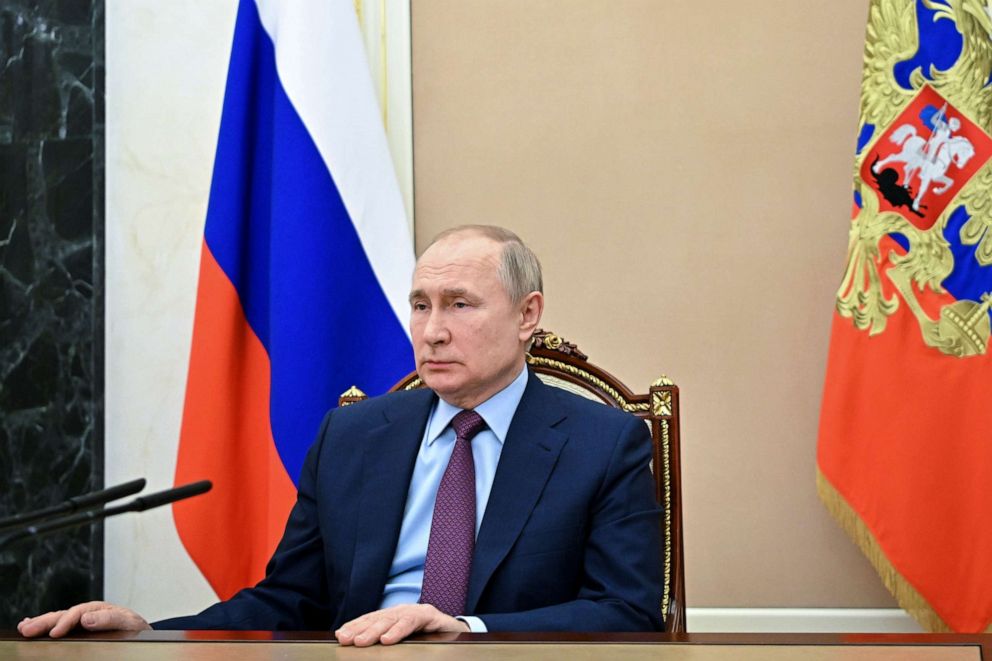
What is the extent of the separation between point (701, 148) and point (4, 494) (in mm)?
2322

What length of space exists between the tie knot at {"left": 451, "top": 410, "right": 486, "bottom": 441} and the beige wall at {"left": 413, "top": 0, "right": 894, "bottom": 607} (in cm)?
111

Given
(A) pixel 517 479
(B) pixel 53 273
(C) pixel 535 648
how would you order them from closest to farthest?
(C) pixel 535 648, (A) pixel 517 479, (B) pixel 53 273

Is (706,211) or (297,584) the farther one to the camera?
(706,211)

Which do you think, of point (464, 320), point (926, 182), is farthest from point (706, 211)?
point (464, 320)

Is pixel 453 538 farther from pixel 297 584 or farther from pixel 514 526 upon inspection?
pixel 297 584

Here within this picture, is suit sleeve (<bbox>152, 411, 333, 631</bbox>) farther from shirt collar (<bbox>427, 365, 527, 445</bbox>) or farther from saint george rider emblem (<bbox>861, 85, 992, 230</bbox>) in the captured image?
saint george rider emblem (<bbox>861, 85, 992, 230</bbox>)

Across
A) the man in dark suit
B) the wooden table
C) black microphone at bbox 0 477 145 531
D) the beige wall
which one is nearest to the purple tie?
the man in dark suit

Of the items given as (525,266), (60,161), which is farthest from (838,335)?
(60,161)

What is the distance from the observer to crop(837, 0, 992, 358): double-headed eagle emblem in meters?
2.89

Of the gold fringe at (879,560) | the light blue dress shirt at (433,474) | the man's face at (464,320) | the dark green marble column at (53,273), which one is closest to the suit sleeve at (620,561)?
the light blue dress shirt at (433,474)

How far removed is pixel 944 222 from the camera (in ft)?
9.65

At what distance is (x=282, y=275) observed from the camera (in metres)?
3.16

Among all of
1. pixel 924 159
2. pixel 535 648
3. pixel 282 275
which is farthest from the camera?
pixel 282 275

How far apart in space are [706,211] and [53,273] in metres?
1.99
